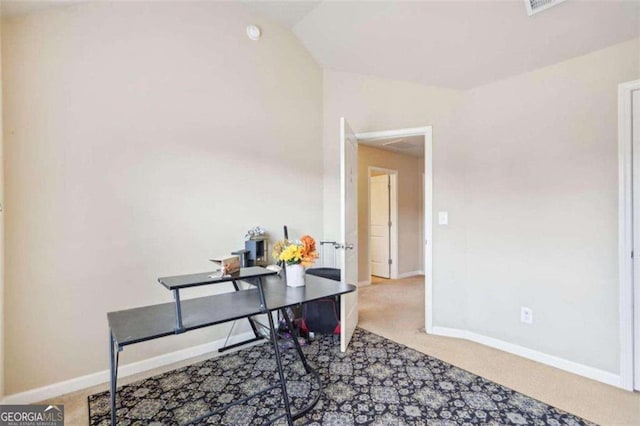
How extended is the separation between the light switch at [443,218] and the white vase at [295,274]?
1.72 m

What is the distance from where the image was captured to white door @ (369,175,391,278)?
5.82 metres

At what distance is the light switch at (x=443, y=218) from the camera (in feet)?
10.1

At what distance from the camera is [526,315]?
8.52 ft

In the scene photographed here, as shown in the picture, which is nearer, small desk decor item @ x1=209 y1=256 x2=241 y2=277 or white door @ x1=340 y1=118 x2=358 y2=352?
small desk decor item @ x1=209 y1=256 x2=241 y2=277

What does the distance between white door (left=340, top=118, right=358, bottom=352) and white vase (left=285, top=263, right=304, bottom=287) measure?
2.13 ft

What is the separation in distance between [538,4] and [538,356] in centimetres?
265

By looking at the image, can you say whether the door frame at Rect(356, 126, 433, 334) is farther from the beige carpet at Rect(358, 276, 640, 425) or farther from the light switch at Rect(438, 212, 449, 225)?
the beige carpet at Rect(358, 276, 640, 425)

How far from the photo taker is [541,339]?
2.50 m

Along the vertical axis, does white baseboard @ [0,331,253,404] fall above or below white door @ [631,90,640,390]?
below

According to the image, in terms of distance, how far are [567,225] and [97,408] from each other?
11.8 ft

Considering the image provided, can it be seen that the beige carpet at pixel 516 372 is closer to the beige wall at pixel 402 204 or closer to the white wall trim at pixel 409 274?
the beige wall at pixel 402 204

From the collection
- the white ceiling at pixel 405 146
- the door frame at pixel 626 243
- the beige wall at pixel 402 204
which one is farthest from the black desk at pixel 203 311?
the white ceiling at pixel 405 146

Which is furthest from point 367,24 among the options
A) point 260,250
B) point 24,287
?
point 24,287

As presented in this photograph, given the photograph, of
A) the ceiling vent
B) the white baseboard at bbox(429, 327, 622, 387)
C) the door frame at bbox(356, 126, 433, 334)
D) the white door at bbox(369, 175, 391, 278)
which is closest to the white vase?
the door frame at bbox(356, 126, 433, 334)
